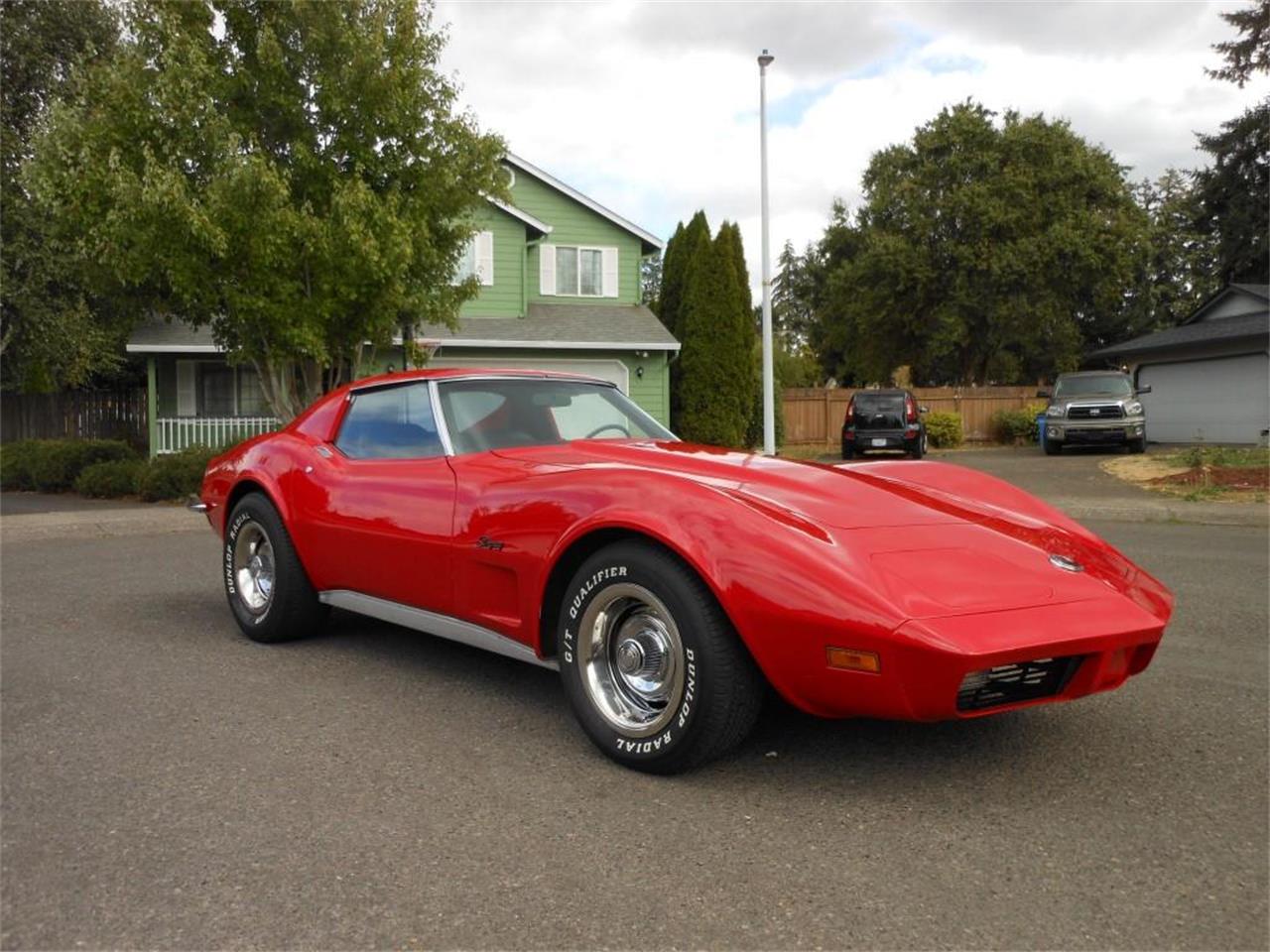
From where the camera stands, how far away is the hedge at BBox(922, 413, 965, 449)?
97.1ft

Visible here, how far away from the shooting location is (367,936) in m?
2.32

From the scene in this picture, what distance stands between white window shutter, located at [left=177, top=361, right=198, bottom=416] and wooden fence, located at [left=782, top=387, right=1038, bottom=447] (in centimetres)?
1636

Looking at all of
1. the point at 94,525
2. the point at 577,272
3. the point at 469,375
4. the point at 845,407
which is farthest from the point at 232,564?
the point at 845,407

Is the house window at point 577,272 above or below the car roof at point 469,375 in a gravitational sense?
above

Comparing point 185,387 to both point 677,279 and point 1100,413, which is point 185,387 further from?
point 1100,413

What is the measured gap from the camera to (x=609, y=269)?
24312 mm

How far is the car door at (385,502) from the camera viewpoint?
4180 mm

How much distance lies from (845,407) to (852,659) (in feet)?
97.7

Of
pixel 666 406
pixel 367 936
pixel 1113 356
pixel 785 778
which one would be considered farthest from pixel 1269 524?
pixel 1113 356

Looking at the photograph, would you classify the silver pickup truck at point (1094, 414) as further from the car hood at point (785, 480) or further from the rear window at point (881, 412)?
the car hood at point (785, 480)

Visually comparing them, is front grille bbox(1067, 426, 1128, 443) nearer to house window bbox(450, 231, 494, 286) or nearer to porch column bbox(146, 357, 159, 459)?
house window bbox(450, 231, 494, 286)

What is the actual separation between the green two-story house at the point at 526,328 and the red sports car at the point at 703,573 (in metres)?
13.8

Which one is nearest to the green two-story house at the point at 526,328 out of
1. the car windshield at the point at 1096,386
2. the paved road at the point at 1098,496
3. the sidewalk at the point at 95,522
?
the sidewalk at the point at 95,522

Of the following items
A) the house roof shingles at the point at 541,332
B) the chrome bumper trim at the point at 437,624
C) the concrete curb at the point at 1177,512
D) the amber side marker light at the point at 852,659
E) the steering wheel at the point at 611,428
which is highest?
the house roof shingles at the point at 541,332
